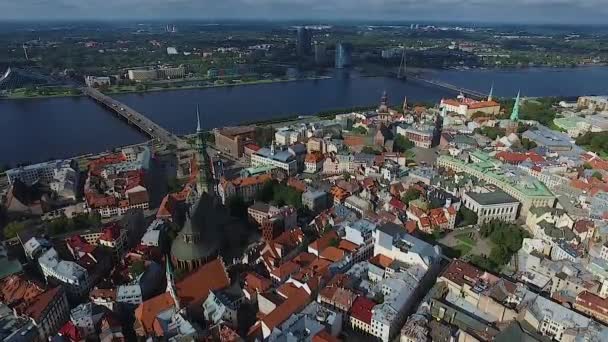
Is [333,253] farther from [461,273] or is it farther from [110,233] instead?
[110,233]

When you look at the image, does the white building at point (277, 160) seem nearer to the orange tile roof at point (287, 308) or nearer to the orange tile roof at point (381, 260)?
the orange tile roof at point (381, 260)

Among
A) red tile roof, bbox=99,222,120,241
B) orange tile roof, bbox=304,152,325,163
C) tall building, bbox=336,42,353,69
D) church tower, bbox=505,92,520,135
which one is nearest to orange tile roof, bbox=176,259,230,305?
red tile roof, bbox=99,222,120,241

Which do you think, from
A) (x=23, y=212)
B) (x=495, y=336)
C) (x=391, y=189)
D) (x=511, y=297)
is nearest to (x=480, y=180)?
Answer: (x=391, y=189)

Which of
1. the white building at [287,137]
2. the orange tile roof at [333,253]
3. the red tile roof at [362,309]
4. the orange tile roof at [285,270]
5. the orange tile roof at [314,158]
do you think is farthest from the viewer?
the white building at [287,137]

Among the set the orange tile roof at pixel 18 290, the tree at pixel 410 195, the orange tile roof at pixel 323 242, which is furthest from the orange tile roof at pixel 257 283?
the tree at pixel 410 195

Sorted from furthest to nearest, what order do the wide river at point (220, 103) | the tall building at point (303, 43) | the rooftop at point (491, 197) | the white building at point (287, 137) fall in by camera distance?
the tall building at point (303, 43)
the wide river at point (220, 103)
the white building at point (287, 137)
the rooftop at point (491, 197)
